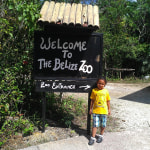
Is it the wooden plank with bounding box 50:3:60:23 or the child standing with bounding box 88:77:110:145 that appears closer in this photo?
the wooden plank with bounding box 50:3:60:23

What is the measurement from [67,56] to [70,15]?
729 millimetres

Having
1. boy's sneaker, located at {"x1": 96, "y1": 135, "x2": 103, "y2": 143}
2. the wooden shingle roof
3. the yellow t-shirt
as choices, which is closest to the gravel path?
boy's sneaker, located at {"x1": 96, "y1": 135, "x2": 103, "y2": 143}

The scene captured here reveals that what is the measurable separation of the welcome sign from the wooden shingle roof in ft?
1.02

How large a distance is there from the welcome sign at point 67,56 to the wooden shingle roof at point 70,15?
31 centimetres

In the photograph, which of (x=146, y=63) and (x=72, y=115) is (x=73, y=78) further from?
(x=146, y=63)

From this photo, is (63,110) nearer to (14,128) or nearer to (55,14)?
(14,128)

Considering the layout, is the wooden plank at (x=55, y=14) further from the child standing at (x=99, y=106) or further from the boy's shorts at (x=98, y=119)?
the boy's shorts at (x=98, y=119)

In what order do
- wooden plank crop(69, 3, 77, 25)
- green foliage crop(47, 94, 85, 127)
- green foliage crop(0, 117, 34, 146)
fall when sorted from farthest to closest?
1. green foliage crop(47, 94, 85, 127)
2. green foliage crop(0, 117, 34, 146)
3. wooden plank crop(69, 3, 77, 25)

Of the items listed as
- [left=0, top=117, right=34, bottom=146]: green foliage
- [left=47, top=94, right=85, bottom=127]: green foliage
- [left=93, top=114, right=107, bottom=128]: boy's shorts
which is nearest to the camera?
[left=0, top=117, right=34, bottom=146]: green foliage

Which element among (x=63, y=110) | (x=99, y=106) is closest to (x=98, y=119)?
(x=99, y=106)

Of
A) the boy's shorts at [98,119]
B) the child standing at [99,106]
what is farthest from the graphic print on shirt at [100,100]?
the boy's shorts at [98,119]

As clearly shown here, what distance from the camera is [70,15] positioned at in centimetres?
315

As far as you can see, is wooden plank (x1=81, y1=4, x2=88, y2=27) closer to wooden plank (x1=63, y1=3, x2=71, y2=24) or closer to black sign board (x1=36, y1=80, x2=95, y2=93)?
wooden plank (x1=63, y1=3, x2=71, y2=24)

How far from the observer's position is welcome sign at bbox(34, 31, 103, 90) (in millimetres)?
3307
